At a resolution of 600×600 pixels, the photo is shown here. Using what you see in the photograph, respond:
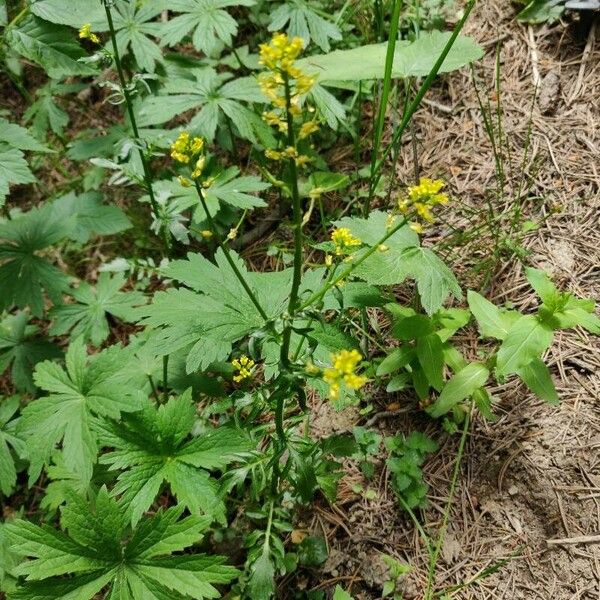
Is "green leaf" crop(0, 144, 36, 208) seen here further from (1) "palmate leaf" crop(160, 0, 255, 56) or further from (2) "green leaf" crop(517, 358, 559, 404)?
(2) "green leaf" crop(517, 358, 559, 404)

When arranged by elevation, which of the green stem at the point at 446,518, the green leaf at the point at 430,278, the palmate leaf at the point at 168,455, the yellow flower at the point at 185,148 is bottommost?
the green stem at the point at 446,518

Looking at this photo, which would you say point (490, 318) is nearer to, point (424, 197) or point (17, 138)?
point (424, 197)

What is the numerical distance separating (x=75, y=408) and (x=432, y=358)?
1.44m

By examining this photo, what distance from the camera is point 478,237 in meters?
2.68

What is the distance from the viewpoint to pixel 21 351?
286cm

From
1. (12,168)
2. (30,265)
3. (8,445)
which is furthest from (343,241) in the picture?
(8,445)

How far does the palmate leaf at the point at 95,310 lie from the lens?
111 inches

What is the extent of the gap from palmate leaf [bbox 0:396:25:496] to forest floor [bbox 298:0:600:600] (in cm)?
127

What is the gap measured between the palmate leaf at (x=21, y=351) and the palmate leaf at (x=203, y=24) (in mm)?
1633

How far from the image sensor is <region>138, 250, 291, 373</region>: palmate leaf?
2.00m

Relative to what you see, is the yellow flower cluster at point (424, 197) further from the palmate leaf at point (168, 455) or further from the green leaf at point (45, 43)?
the green leaf at point (45, 43)

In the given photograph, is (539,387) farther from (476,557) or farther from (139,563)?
(139,563)

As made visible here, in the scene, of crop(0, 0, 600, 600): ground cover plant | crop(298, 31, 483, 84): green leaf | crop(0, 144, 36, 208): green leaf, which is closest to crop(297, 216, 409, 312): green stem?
crop(0, 0, 600, 600): ground cover plant

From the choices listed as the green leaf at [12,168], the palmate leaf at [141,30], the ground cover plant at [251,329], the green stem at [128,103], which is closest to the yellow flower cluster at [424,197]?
the ground cover plant at [251,329]
